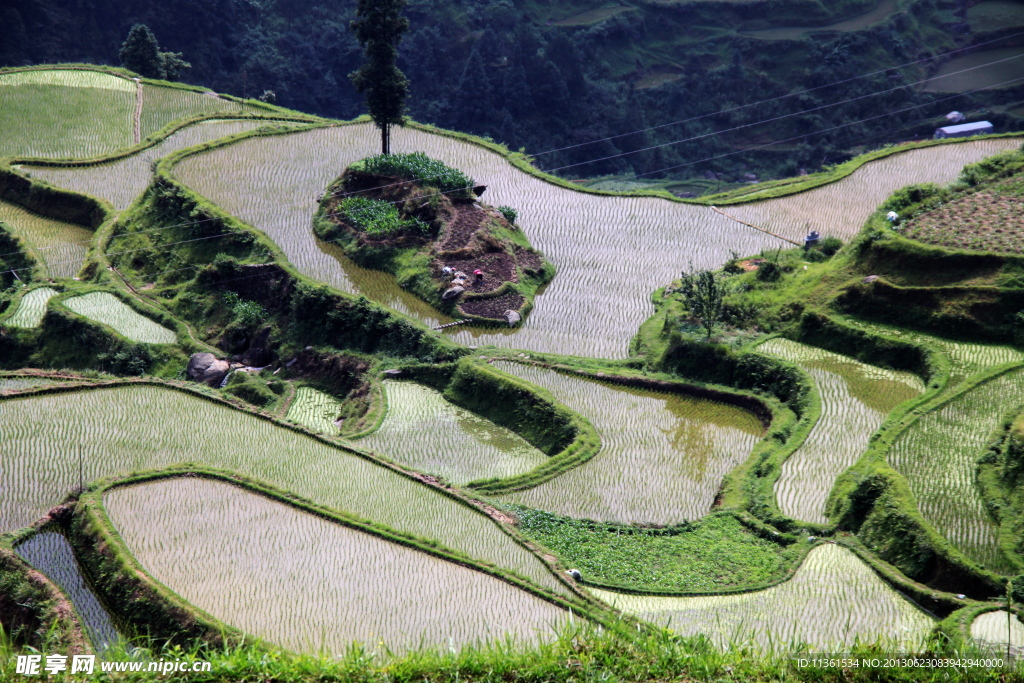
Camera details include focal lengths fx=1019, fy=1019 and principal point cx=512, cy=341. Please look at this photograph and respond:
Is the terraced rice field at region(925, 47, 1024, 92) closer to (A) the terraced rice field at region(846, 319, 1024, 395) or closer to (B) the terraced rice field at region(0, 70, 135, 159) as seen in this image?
(A) the terraced rice field at region(846, 319, 1024, 395)

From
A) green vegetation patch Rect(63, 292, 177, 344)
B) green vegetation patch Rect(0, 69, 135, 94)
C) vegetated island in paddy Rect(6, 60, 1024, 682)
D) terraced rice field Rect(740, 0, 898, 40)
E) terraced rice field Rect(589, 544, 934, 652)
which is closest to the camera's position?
vegetated island in paddy Rect(6, 60, 1024, 682)

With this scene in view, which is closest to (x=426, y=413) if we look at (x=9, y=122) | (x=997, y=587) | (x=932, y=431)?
(x=932, y=431)

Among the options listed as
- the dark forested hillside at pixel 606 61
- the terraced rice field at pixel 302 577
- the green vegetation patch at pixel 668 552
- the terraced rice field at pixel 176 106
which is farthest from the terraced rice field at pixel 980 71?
the terraced rice field at pixel 302 577

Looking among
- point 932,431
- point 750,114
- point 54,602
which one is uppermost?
point 750,114

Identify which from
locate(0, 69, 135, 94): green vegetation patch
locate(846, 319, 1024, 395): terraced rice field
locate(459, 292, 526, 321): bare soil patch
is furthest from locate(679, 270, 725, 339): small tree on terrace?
locate(0, 69, 135, 94): green vegetation patch

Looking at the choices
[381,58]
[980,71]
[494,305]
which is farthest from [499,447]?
[980,71]

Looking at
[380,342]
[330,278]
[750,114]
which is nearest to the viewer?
[380,342]

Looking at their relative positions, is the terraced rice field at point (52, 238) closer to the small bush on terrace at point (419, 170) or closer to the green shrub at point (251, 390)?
the green shrub at point (251, 390)

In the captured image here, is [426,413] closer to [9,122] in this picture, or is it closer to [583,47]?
[9,122]

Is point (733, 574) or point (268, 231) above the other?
point (268, 231)
